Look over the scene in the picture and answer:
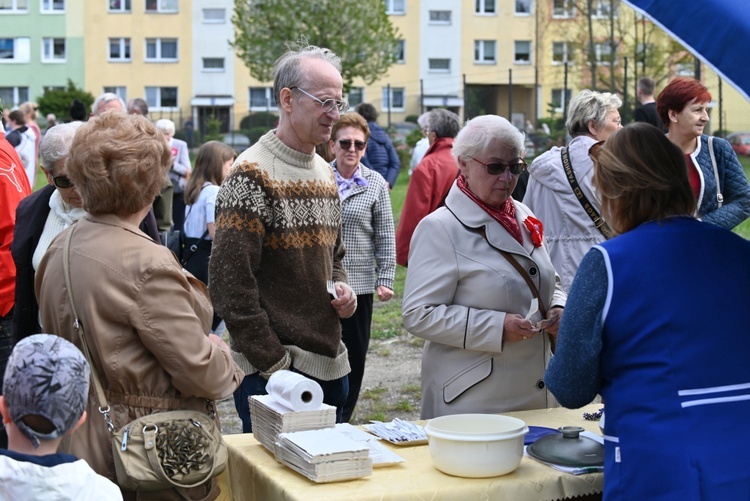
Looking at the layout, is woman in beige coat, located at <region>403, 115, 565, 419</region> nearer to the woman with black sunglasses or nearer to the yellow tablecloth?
the yellow tablecloth

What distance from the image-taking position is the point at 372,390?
7.11m

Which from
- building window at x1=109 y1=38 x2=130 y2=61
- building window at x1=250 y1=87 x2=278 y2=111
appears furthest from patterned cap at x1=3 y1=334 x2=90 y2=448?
building window at x1=109 y1=38 x2=130 y2=61

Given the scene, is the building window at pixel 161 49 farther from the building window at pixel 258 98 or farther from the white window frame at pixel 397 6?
the white window frame at pixel 397 6

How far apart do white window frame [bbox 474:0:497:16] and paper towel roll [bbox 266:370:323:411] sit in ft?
158

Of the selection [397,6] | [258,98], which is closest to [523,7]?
[397,6]

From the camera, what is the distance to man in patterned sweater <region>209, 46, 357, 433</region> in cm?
338

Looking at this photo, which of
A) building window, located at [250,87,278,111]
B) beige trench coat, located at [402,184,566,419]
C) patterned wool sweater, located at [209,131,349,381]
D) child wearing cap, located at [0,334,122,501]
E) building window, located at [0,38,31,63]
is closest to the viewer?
child wearing cap, located at [0,334,122,501]

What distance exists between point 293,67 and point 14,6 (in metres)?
50.0

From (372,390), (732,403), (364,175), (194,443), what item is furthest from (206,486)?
(372,390)

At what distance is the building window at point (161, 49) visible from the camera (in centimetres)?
4769

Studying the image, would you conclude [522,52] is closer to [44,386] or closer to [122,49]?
[122,49]

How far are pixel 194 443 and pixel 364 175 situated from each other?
319 centimetres

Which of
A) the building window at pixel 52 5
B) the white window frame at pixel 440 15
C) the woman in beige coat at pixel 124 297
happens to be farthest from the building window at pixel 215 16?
the woman in beige coat at pixel 124 297

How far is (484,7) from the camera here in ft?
163
